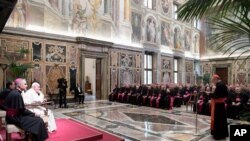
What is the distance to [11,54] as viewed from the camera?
11.9 m

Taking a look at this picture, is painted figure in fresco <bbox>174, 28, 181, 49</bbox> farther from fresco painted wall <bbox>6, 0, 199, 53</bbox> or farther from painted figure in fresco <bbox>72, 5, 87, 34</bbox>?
painted figure in fresco <bbox>72, 5, 87, 34</bbox>

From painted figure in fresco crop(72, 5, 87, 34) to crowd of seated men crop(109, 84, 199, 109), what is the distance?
4508 millimetres

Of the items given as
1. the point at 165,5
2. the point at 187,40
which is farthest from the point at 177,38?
the point at 165,5

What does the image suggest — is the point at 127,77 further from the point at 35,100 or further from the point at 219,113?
the point at 35,100

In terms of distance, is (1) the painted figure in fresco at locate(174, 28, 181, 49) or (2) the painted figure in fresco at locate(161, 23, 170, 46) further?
(1) the painted figure in fresco at locate(174, 28, 181, 49)

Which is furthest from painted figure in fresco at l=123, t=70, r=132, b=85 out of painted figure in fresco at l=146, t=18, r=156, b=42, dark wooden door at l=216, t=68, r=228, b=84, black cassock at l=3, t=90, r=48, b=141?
black cassock at l=3, t=90, r=48, b=141

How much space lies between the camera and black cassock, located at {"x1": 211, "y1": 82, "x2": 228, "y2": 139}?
6.55m

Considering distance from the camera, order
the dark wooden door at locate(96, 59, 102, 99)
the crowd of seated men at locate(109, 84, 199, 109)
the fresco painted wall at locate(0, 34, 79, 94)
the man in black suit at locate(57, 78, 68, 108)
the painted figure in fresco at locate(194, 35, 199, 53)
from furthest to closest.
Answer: the painted figure in fresco at locate(194, 35, 199, 53) < the dark wooden door at locate(96, 59, 102, 99) < the man in black suit at locate(57, 78, 68, 108) < the crowd of seated men at locate(109, 84, 199, 109) < the fresco painted wall at locate(0, 34, 79, 94)

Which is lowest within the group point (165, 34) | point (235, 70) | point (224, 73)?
point (224, 73)

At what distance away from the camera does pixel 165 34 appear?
2206 centimetres

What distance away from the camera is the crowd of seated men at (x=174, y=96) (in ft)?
31.8

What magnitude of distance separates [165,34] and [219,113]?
16.0 meters

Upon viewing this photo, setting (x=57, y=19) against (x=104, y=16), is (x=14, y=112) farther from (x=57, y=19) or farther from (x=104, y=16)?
(x=104, y=16)

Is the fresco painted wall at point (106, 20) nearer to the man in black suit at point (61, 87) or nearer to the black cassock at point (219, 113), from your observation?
the man in black suit at point (61, 87)
